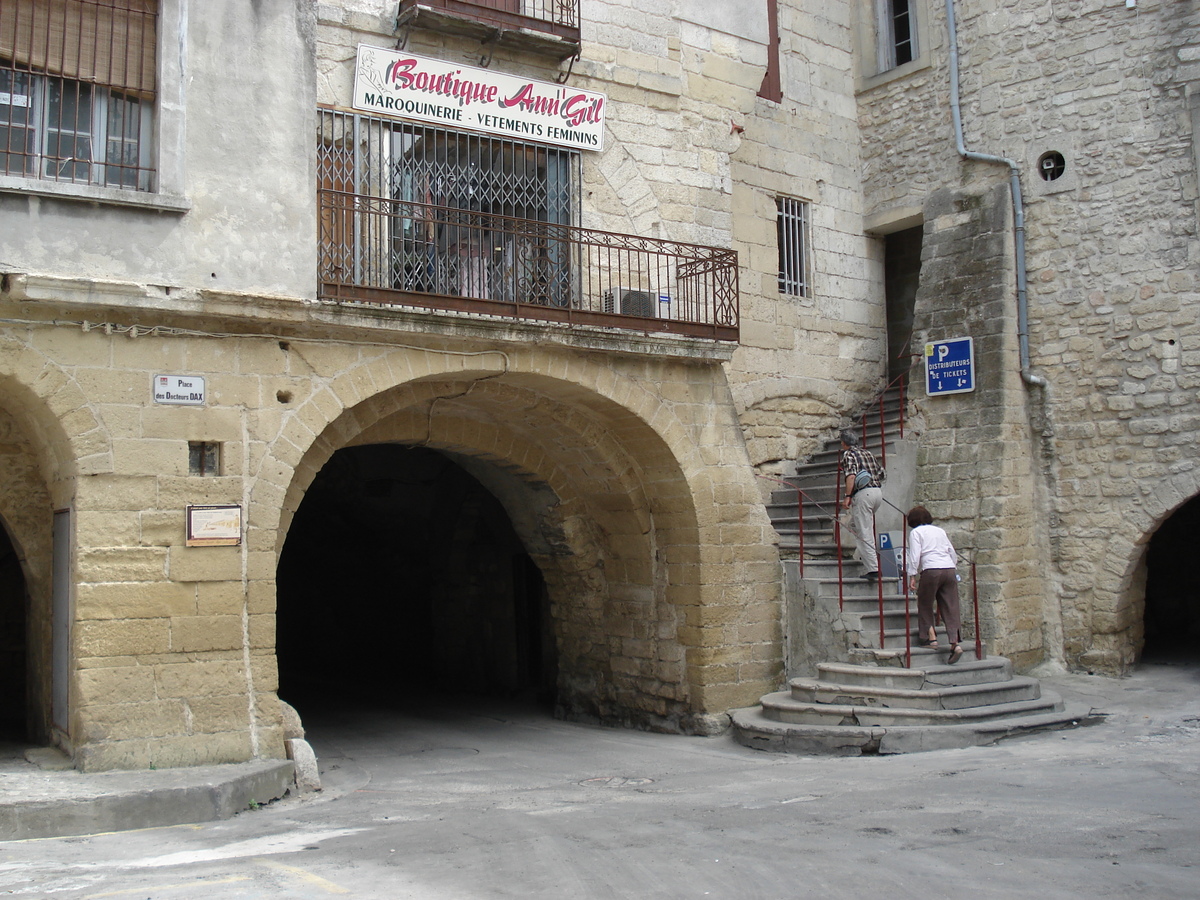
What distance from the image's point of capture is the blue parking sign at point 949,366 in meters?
11.5

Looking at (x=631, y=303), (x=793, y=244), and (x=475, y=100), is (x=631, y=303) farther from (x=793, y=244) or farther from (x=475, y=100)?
(x=793, y=244)

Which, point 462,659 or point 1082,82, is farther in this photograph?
point 462,659

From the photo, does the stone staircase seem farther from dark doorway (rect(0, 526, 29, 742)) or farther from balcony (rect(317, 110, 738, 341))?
dark doorway (rect(0, 526, 29, 742))

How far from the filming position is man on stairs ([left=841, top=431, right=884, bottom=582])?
10.1 m

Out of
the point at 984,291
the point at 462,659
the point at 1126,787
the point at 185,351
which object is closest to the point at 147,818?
the point at 185,351

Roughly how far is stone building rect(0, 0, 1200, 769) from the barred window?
0.04 m

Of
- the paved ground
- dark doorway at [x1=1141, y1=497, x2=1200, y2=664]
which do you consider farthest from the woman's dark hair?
dark doorway at [x1=1141, y1=497, x2=1200, y2=664]

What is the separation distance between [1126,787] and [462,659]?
928 centimetres

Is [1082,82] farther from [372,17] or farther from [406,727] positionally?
[406,727]

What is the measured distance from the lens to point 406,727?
459 inches

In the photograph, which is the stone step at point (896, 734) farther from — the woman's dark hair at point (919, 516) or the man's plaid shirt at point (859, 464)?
the man's plaid shirt at point (859, 464)

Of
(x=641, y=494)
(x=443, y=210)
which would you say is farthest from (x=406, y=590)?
(x=443, y=210)

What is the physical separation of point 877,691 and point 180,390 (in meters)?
5.82

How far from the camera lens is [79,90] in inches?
311
